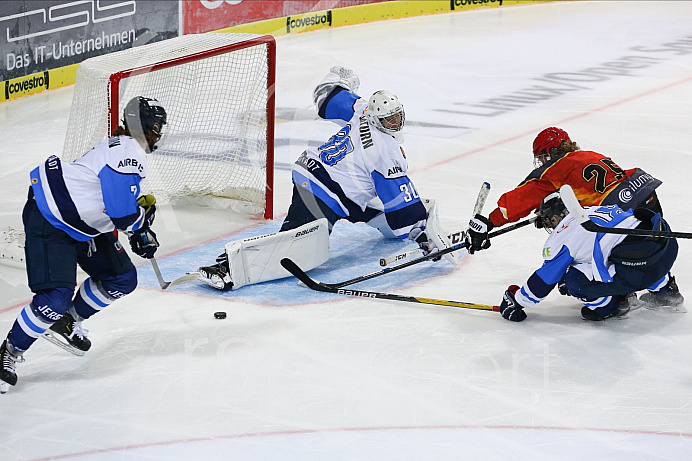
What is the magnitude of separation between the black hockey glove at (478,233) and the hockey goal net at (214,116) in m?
1.46

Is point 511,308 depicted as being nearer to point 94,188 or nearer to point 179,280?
point 179,280

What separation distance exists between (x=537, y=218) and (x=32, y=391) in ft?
6.92

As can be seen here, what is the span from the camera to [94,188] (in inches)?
131

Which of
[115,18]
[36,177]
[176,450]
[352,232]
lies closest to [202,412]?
[176,450]

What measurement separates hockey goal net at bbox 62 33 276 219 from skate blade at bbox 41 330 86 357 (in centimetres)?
152

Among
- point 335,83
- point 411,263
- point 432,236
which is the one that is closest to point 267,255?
point 411,263

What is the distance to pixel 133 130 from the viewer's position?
3385mm

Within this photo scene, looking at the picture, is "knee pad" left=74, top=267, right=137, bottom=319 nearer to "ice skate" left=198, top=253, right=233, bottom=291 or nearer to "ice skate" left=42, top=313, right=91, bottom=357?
"ice skate" left=42, top=313, right=91, bottom=357

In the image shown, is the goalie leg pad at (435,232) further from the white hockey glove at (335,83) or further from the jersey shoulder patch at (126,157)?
the jersey shoulder patch at (126,157)

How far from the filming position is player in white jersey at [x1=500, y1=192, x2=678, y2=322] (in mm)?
3736

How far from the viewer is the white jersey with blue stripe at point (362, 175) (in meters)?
4.44

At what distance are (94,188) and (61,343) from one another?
621 mm

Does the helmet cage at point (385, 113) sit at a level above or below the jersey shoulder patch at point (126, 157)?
below

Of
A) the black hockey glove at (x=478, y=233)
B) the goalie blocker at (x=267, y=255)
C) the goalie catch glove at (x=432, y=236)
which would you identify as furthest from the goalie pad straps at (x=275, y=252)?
the black hockey glove at (x=478, y=233)
